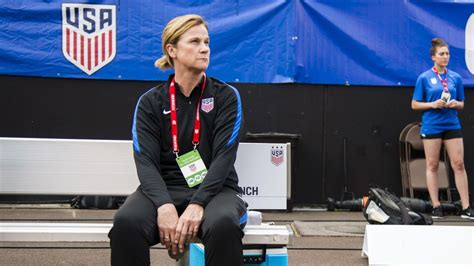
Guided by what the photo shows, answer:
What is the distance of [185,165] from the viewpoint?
3.72 metres

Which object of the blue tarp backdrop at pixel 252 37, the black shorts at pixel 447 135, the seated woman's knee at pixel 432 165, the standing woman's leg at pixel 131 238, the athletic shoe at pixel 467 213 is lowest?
the athletic shoe at pixel 467 213

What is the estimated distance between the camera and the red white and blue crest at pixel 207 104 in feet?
12.5

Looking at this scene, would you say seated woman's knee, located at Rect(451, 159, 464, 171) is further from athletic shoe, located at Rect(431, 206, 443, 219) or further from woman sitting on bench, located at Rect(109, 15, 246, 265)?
woman sitting on bench, located at Rect(109, 15, 246, 265)

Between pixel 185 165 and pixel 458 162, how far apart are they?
4737mm

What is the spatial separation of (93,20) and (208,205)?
5104mm

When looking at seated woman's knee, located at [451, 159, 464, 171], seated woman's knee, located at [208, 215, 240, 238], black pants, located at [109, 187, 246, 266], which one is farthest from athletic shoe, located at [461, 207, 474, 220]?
seated woman's knee, located at [208, 215, 240, 238]

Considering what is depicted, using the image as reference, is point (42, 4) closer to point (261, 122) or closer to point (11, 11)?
point (11, 11)

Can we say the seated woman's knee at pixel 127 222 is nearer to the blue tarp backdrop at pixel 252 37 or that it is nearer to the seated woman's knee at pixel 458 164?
the blue tarp backdrop at pixel 252 37

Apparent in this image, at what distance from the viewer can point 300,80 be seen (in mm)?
8312

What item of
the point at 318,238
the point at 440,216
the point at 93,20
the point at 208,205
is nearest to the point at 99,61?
the point at 93,20

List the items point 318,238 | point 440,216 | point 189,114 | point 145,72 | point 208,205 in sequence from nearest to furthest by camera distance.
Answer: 1. point 208,205
2. point 189,114
3. point 318,238
4. point 440,216
5. point 145,72

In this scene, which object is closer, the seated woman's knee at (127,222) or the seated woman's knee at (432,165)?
the seated woman's knee at (127,222)

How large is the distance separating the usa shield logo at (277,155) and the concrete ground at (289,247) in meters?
0.73

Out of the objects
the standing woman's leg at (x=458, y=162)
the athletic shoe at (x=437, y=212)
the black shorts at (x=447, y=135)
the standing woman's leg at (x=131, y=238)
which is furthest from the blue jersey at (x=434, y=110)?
the standing woman's leg at (x=131, y=238)
